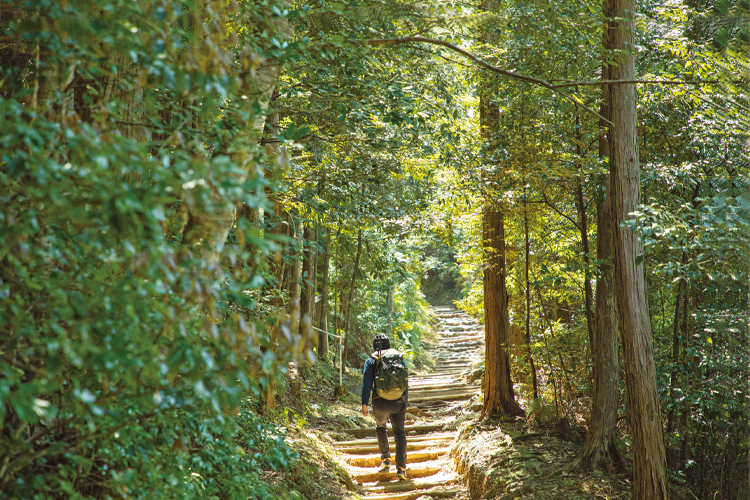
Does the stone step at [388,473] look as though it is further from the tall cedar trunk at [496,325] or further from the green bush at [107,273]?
the green bush at [107,273]

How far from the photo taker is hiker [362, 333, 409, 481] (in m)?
6.75

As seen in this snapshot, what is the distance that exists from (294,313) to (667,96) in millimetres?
5715

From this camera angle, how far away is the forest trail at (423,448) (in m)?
6.70

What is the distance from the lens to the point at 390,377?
264 inches

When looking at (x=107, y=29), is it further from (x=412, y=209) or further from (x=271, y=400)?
(x=412, y=209)

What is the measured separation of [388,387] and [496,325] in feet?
8.87

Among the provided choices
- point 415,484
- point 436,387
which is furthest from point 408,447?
point 436,387

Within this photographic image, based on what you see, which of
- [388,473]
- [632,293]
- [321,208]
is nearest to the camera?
[632,293]

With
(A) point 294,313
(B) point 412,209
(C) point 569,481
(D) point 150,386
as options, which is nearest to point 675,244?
(C) point 569,481

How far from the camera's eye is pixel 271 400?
673 cm

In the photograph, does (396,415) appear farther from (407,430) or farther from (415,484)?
(407,430)

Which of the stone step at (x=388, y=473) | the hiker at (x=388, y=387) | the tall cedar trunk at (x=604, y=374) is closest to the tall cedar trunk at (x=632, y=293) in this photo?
the tall cedar trunk at (x=604, y=374)

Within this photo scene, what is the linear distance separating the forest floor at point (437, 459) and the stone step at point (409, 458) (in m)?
0.02

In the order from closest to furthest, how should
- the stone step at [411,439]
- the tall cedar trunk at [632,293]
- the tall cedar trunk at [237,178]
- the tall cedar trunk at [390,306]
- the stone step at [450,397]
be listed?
the tall cedar trunk at [237,178] < the tall cedar trunk at [632,293] < the stone step at [411,439] < the stone step at [450,397] < the tall cedar trunk at [390,306]
